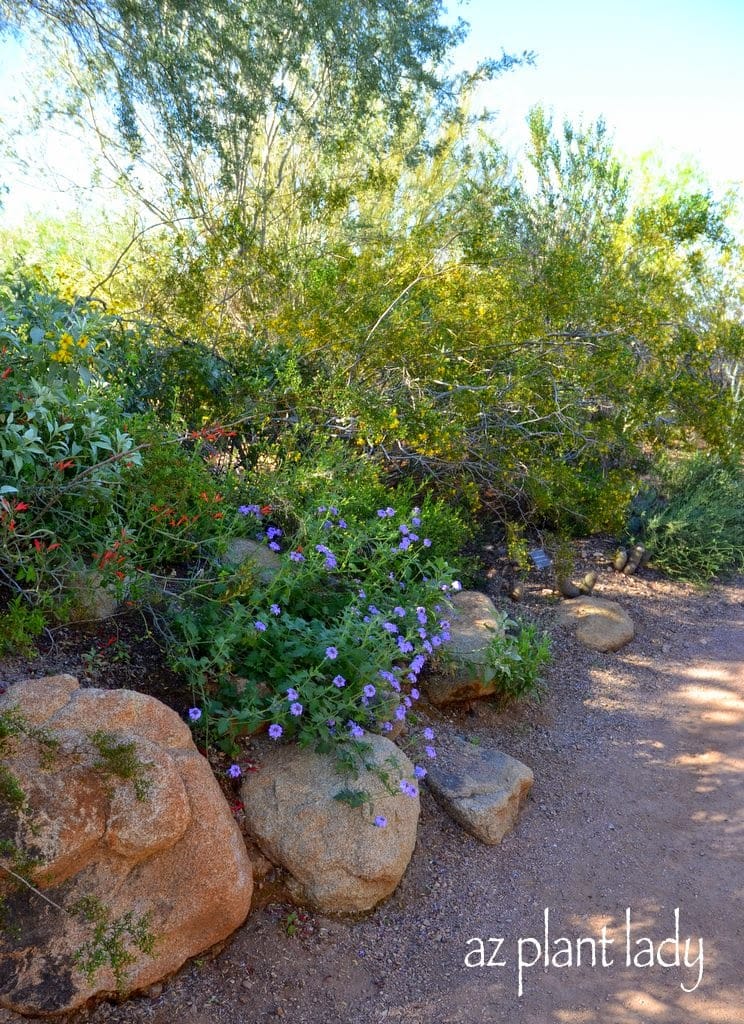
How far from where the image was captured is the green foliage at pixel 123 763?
92.3 inches

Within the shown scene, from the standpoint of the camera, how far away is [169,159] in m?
7.73

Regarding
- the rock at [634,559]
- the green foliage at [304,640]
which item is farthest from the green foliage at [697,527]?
the green foliage at [304,640]

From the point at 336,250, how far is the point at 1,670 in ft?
13.1

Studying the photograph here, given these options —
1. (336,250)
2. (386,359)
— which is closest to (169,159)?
(336,250)

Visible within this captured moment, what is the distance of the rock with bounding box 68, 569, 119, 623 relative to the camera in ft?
9.78

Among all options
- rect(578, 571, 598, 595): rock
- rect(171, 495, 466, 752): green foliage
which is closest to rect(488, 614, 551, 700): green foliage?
rect(171, 495, 466, 752): green foliage

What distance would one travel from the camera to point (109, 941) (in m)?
2.22

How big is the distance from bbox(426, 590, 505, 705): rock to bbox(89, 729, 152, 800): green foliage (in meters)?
1.94

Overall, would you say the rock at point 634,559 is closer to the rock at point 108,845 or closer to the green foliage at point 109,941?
the rock at point 108,845

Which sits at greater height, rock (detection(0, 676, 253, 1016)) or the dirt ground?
rock (detection(0, 676, 253, 1016))

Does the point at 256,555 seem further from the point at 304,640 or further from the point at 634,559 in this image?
the point at 634,559

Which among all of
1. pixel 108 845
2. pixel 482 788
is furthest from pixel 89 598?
pixel 482 788

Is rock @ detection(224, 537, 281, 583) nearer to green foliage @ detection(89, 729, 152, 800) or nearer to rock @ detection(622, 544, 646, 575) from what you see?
green foliage @ detection(89, 729, 152, 800)

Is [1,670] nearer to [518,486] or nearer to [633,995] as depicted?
[633,995]
